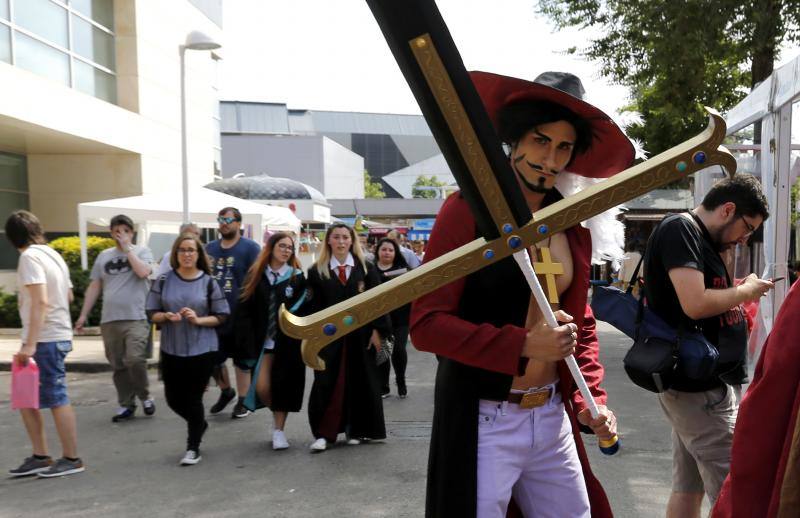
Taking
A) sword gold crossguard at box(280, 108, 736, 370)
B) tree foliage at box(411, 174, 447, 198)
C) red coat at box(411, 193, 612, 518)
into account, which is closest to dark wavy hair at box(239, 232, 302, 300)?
red coat at box(411, 193, 612, 518)

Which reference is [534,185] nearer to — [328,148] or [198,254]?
[198,254]

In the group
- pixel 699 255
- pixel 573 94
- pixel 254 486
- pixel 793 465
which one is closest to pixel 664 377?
pixel 699 255

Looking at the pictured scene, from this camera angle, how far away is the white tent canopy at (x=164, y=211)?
1230 centimetres

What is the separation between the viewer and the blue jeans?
17.4 ft

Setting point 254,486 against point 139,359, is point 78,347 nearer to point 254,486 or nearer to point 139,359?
point 139,359

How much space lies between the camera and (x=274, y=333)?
643cm

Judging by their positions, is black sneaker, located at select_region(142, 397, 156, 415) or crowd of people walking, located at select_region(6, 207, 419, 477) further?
black sneaker, located at select_region(142, 397, 156, 415)

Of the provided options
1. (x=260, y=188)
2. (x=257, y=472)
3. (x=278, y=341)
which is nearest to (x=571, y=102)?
(x=257, y=472)

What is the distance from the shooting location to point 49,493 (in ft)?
16.5

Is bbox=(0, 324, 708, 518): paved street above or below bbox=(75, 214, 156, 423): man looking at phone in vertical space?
below

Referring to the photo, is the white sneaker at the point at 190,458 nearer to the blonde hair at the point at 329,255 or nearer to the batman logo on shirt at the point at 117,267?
the blonde hair at the point at 329,255

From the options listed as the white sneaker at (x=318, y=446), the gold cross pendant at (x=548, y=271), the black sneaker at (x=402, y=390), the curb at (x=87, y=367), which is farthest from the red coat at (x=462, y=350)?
the curb at (x=87, y=367)

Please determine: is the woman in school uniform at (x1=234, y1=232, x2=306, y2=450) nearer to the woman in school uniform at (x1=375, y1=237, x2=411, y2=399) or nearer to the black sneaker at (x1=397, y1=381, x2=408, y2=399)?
the woman in school uniform at (x1=375, y1=237, x2=411, y2=399)

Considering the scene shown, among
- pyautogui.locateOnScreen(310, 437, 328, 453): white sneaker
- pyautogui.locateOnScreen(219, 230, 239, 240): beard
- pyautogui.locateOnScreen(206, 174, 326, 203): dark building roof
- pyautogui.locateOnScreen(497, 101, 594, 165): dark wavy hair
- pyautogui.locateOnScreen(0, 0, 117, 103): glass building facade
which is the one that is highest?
pyautogui.locateOnScreen(0, 0, 117, 103): glass building facade
